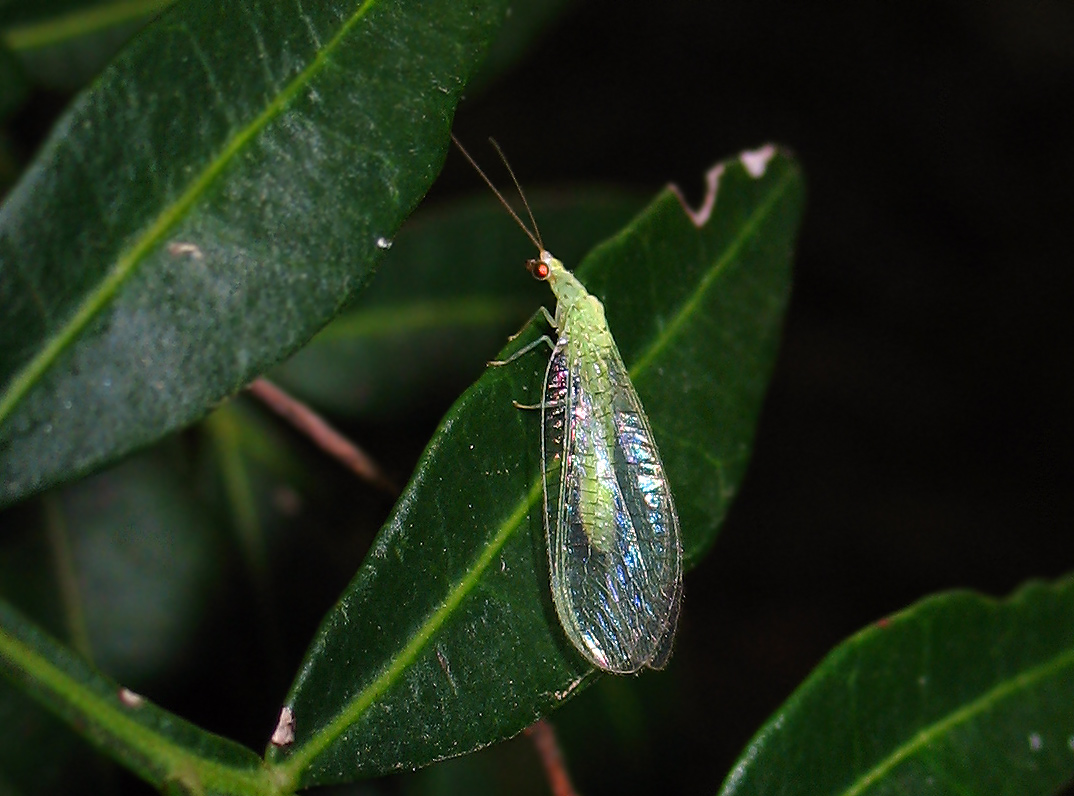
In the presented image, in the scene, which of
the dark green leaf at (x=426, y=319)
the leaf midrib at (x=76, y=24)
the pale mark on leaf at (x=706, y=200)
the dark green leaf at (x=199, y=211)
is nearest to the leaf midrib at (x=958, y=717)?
the pale mark on leaf at (x=706, y=200)

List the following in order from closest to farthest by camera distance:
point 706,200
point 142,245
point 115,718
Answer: point 115,718
point 142,245
point 706,200

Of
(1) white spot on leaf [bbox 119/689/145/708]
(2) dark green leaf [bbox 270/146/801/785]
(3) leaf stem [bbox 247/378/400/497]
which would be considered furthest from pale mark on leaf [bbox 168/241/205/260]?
(3) leaf stem [bbox 247/378/400/497]

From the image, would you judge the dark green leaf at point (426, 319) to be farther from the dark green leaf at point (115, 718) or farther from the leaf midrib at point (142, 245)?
the dark green leaf at point (115, 718)

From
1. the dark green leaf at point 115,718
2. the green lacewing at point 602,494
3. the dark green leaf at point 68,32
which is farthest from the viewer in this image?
the dark green leaf at point 68,32

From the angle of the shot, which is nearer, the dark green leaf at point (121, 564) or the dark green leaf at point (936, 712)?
the dark green leaf at point (936, 712)

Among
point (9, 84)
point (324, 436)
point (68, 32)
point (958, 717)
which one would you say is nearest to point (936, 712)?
point (958, 717)

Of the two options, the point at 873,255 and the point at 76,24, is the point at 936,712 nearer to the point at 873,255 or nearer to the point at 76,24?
the point at 76,24

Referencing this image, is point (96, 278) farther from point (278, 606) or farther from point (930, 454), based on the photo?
point (930, 454)
